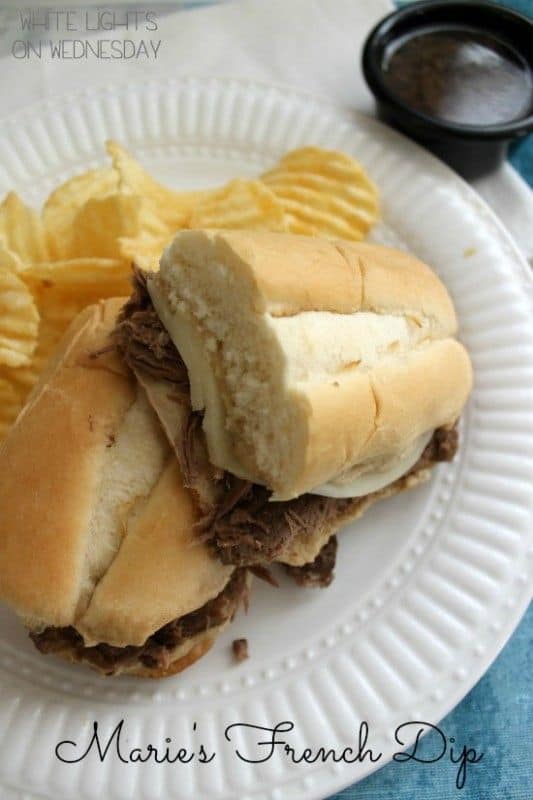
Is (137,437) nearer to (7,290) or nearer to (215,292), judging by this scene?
(215,292)

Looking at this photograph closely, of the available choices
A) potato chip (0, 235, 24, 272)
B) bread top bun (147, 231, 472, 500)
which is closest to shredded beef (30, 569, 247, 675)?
bread top bun (147, 231, 472, 500)

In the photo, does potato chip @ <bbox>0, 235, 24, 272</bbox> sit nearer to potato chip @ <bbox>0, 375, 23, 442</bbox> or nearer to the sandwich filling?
potato chip @ <bbox>0, 375, 23, 442</bbox>

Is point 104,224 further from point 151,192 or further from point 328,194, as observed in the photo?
point 328,194

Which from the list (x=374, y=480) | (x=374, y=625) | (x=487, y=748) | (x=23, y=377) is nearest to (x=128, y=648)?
(x=374, y=625)

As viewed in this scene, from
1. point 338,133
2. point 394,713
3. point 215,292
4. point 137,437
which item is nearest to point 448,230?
point 338,133

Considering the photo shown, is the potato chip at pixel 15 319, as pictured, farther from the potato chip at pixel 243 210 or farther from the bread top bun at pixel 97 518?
the potato chip at pixel 243 210
